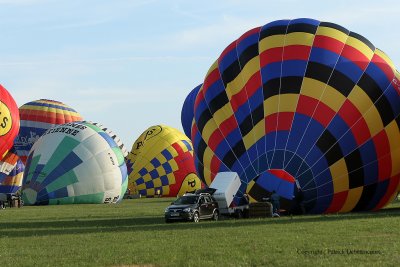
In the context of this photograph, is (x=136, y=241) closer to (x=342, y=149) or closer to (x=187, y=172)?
(x=342, y=149)

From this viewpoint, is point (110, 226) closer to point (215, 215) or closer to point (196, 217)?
point (196, 217)

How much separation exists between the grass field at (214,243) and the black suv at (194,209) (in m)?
0.71

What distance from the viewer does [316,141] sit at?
20969mm

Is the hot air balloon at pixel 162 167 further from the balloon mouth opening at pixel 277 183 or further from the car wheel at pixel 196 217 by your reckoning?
the car wheel at pixel 196 217

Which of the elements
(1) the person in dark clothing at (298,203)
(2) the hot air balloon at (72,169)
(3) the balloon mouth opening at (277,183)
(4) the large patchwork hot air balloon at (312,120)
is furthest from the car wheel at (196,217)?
(2) the hot air balloon at (72,169)

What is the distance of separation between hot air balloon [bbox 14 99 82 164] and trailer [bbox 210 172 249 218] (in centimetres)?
3248

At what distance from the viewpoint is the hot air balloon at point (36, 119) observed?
5133 centimetres

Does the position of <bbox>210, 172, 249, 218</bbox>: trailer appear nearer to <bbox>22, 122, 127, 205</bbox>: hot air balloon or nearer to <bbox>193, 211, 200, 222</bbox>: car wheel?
<bbox>193, 211, 200, 222</bbox>: car wheel

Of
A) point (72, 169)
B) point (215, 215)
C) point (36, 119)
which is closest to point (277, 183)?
point (215, 215)

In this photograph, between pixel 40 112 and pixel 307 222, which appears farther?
pixel 40 112

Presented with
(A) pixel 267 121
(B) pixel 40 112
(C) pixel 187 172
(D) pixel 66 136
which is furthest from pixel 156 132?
(A) pixel 267 121

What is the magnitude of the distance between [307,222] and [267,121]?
4.52 m

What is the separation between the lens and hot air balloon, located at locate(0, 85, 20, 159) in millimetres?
36500

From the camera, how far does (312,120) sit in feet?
69.4
